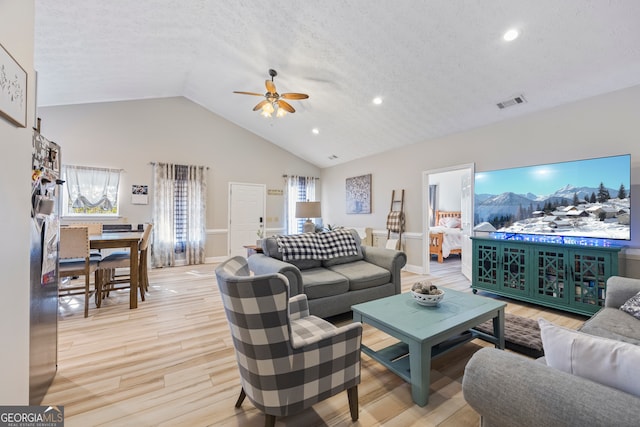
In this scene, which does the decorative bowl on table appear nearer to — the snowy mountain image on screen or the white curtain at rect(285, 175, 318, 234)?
the snowy mountain image on screen

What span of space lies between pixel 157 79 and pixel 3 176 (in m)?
4.42

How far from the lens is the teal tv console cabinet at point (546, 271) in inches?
107

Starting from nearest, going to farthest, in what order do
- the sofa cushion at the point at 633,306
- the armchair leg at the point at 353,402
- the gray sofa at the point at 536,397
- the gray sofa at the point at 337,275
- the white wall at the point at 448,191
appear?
1. the gray sofa at the point at 536,397
2. the armchair leg at the point at 353,402
3. the sofa cushion at the point at 633,306
4. the gray sofa at the point at 337,275
5. the white wall at the point at 448,191

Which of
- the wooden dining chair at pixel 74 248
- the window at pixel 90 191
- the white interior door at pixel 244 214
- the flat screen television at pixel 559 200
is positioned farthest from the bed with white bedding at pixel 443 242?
the window at pixel 90 191

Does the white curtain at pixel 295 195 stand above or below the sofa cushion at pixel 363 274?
above

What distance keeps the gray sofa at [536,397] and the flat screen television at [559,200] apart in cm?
312

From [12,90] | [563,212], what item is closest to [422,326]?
[12,90]

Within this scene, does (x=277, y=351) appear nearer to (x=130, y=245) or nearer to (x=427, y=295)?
(x=427, y=295)

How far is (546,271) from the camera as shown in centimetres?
308

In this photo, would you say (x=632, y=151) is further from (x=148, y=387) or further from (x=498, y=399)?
(x=148, y=387)

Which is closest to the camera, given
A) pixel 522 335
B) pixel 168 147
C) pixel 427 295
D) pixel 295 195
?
pixel 427 295

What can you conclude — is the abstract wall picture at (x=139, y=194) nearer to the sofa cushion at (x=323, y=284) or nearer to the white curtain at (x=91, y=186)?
the white curtain at (x=91, y=186)

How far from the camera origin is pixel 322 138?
19.1 feet

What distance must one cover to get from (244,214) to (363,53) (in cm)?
449
